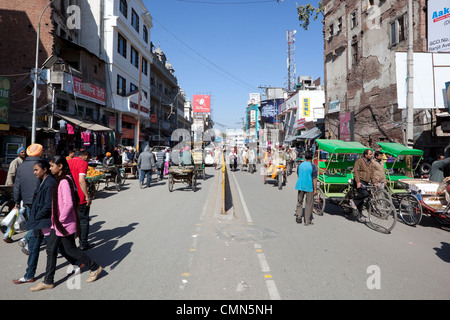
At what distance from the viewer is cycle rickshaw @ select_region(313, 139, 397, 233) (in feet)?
23.2

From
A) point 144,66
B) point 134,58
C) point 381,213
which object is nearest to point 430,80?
point 381,213

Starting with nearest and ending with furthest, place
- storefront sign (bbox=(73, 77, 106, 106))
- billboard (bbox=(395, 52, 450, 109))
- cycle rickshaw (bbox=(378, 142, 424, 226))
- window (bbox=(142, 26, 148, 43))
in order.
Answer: cycle rickshaw (bbox=(378, 142, 424, 226))
billboard (bbox=(395, 52, 450, 109))
storefront sign (bbox=(73, 77, 106, 106))
window (bbox=(142, 26, 148, 43))

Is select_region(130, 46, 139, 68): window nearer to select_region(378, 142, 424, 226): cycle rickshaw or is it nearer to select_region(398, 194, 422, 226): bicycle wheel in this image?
select_region(378, 142, 424, 226): cycle rickshaw

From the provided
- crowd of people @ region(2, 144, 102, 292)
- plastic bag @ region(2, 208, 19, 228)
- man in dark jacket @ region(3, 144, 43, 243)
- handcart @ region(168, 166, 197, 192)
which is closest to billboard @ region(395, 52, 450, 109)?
handcart @ region(168, 166, 197, 192)

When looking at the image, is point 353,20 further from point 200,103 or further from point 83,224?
point 200,103

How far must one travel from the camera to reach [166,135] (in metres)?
49.0

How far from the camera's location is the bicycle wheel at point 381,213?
6.83 meters

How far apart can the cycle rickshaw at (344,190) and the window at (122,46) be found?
24103 millimetres

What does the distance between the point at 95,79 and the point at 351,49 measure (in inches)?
833

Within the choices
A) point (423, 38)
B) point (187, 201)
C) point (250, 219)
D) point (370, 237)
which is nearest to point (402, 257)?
point (370, 237)

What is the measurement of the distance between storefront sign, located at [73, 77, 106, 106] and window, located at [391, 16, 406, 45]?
21.4m

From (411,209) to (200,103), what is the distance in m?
57.3

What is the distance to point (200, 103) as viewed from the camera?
62344mm

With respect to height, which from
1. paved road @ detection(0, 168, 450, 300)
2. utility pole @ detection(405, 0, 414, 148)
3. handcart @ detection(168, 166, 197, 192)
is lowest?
paved road @ detection(0, 168, 450, 300)
